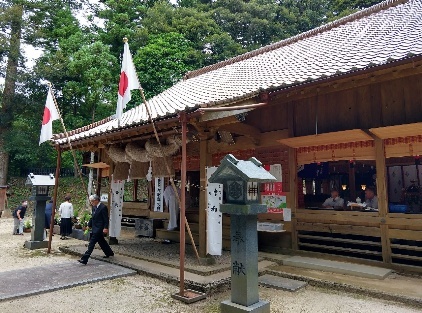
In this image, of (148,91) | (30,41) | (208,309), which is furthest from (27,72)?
(208,309)

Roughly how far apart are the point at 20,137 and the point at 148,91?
10067mm

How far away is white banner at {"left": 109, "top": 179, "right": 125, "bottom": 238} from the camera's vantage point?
393 inches

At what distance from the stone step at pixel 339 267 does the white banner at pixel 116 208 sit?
5306 mm

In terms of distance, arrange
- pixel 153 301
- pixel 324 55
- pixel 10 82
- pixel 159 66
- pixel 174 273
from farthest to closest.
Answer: pixel 159 66 → pixel 10 82 → pixel 324 55 → pixel 174 273 → pixel 153 301

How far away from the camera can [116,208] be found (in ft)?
32.7

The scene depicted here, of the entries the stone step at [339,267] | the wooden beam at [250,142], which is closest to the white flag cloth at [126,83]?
the wooden beam at [250,142]

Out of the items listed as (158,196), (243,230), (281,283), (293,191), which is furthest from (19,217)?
(243,230)

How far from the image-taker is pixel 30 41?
2488cm

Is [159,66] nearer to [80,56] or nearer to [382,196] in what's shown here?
[80,56]

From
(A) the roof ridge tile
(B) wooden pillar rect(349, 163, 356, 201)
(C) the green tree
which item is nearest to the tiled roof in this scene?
(A) the roof ridge tile

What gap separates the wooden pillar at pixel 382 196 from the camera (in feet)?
23.0

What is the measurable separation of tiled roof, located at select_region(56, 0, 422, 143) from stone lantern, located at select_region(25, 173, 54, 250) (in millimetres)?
1889

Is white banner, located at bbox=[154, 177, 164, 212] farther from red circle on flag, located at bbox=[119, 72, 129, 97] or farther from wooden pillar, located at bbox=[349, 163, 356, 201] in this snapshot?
wooden pillar, located at bbox=[349, 163, 356, 201]

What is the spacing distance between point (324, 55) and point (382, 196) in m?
4.05
